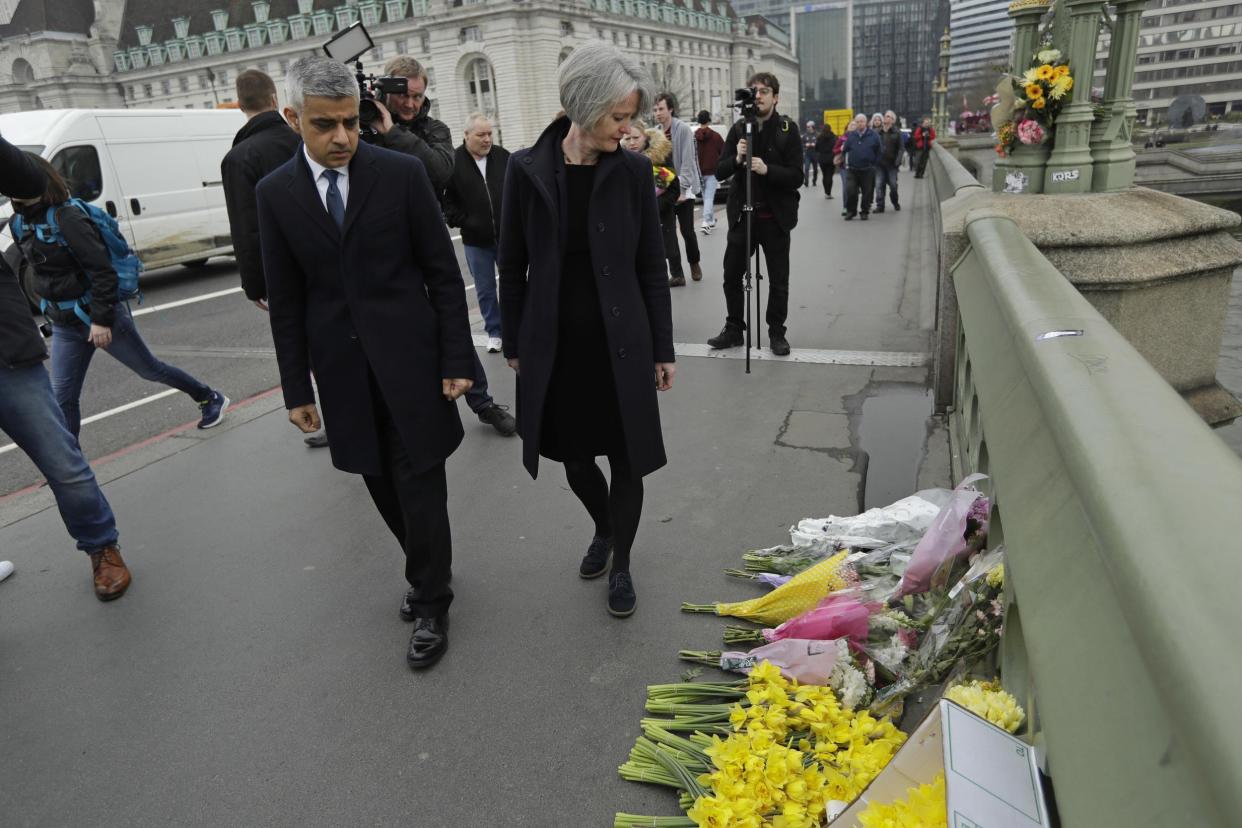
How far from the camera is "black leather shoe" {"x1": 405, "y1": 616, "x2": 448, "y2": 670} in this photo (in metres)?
2.92

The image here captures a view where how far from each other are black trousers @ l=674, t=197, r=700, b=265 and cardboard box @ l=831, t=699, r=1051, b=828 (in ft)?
26.3

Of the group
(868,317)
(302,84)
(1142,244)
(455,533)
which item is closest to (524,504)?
(455,533)

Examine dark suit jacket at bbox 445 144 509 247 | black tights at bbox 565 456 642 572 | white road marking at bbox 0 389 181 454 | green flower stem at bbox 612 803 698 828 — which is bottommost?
white road marking at bbox 0 389 181 454

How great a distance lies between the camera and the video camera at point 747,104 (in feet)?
18.8

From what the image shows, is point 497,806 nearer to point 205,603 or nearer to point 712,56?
point 205,603

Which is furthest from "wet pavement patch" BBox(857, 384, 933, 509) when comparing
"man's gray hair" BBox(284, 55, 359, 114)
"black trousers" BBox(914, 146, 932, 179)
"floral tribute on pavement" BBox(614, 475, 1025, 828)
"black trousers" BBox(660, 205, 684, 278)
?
Result: "black trousers" BBox(914, 146, 932, 179)

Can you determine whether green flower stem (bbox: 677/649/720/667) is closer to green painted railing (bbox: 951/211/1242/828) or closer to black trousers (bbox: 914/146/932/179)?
green painted railing (bbox: 951/211/1242/828)

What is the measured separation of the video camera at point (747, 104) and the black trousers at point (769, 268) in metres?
0.78

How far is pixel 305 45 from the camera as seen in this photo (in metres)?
93.5

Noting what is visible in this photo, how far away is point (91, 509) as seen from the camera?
11.8ft

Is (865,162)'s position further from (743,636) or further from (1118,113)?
(743,636)

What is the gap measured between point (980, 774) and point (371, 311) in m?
2.18

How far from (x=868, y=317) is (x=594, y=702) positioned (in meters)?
5.69

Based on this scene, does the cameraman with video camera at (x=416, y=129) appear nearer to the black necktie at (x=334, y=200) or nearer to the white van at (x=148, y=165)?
the black necktie at (x=334, y=200)
